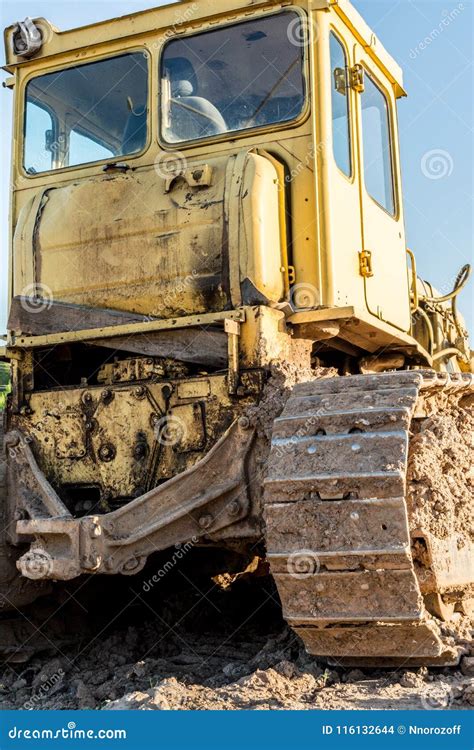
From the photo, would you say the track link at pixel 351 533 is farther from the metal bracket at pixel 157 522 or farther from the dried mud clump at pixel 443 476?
the metal bracket at pixel 157 522

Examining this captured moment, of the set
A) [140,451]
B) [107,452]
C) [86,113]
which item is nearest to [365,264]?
[140,451]

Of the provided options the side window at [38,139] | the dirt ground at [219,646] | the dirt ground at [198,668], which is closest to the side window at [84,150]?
the side window at [38,139]

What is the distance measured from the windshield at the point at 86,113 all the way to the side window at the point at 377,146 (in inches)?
55.4

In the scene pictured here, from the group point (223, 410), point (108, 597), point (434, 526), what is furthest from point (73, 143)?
point (434, 526)

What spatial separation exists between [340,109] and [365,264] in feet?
2.98

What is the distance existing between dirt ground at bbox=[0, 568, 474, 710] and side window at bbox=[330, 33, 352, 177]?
8.65ft

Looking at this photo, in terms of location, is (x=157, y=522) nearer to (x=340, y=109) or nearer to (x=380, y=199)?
(x=340, y=109)

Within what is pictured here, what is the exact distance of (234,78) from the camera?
581cm

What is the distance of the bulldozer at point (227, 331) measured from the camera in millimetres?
4113

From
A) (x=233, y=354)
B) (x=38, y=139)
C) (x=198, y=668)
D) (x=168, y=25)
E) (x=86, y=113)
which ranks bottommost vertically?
(x=198, y=668)

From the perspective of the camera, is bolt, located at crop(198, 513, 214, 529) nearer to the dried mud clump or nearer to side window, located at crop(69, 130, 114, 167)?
the dried mud clump

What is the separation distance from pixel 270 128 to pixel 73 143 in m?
1.44

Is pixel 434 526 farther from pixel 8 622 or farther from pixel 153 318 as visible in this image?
pixel 8 622

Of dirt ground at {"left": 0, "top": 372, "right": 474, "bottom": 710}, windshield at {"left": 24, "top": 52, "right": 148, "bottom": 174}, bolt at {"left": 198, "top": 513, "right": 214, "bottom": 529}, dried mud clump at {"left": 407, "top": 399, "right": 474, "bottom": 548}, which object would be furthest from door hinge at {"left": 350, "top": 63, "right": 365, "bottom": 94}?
bolt at {"left": 198, "top": 513, "right": 214, "bottom": 529}
